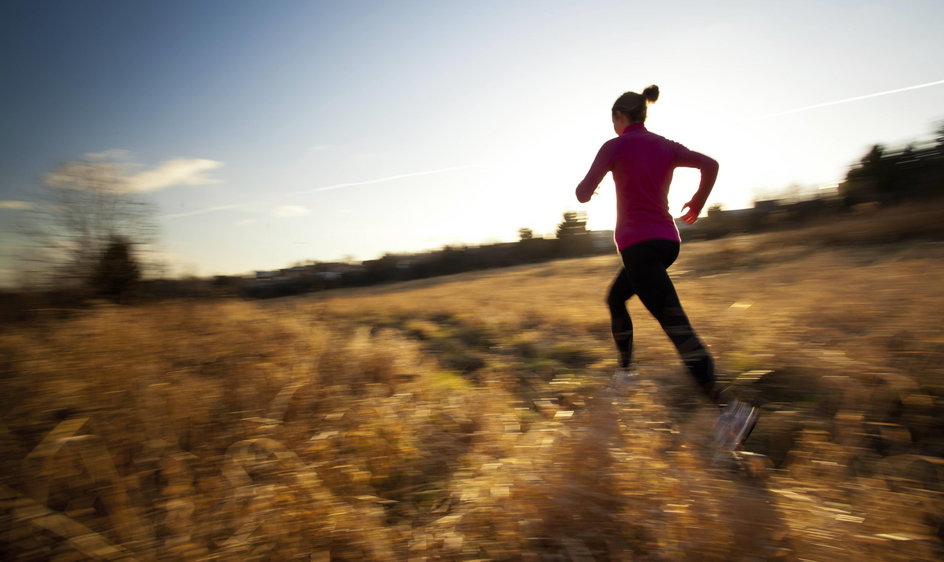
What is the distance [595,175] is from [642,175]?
25cm

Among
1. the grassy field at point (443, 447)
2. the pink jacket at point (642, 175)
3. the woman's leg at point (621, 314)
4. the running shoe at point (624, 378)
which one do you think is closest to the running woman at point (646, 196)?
the pink jacket at point (642, 175)

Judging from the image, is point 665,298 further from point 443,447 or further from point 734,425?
point 443,447

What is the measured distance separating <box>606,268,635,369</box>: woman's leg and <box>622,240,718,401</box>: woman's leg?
0.24m

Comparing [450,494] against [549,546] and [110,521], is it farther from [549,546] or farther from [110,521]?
[110,521]

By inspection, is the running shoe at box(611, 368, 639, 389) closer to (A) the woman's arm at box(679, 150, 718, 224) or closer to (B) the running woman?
(B) the running woman

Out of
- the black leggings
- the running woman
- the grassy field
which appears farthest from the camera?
the running woman

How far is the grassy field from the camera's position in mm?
1589

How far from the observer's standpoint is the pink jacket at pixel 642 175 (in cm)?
272

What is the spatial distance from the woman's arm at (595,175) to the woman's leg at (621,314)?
596 mm

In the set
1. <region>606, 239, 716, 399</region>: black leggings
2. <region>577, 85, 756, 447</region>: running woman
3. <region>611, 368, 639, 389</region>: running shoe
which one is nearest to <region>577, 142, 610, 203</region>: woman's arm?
<region>577, 85, 756, 447</region>: running woman

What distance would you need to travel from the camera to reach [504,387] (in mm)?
3344

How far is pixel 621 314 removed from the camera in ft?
10.2

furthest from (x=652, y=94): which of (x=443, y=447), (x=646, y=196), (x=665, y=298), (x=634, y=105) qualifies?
(x=443, y=447)

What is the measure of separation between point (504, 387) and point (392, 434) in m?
1.07
